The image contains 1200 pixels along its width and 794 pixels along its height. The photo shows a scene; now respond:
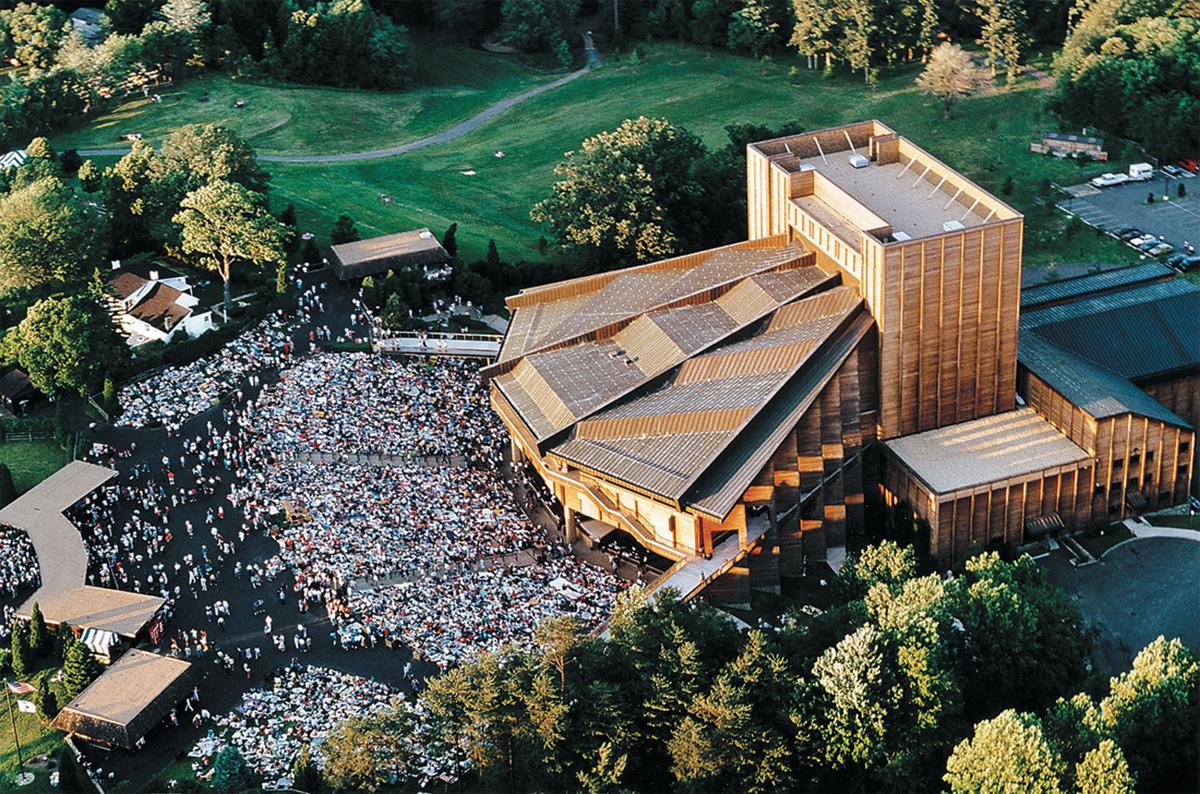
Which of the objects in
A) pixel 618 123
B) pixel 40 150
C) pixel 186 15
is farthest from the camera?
pixel 186 15

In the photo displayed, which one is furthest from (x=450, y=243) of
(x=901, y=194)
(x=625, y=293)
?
(x=901, y=194)

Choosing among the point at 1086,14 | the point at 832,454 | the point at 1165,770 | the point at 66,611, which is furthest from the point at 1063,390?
the point at 1086,14

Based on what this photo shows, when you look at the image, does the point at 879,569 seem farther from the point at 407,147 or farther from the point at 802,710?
the point at 407,147

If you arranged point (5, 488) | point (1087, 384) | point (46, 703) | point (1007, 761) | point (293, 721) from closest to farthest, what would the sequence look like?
point (1007, 761), point (293, 721), point (46, 703), point (1087, 384), point (5, 488)

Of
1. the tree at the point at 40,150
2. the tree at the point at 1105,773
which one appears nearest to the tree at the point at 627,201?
the tree at the point at 40,150

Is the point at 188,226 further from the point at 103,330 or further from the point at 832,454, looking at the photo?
the point at 832,454

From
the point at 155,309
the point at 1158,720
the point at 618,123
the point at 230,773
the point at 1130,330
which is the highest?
the point at 155,309
